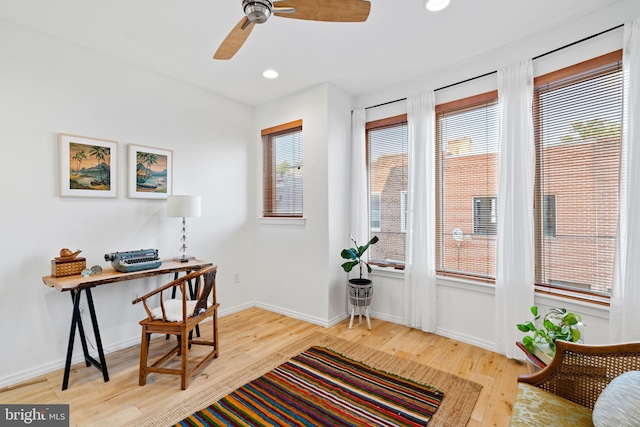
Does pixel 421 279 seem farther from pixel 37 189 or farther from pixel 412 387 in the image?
pixel 37 189

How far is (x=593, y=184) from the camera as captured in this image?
2332 mm

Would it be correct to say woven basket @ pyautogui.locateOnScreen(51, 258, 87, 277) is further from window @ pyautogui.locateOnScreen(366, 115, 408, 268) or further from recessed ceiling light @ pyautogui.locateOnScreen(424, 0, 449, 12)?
recessed ceiling light @ pyautogui.locateOnScreen(424, 0, 449, 12)

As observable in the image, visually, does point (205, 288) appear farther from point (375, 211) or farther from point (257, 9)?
point (375, 211)

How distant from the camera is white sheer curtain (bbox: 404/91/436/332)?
3168mm

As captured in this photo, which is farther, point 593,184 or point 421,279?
point 421,279

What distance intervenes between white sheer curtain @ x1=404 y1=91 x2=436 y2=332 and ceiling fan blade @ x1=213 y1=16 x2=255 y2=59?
2.06 m

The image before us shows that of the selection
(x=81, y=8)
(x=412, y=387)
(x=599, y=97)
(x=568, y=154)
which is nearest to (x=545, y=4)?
(x=599, y=97)

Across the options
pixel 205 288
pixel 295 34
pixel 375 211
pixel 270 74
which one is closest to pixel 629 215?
pixel 375 211

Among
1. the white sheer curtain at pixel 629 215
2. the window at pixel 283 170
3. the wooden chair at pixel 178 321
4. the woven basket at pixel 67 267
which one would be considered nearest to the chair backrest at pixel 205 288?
the wooden chair at pixel 178 321

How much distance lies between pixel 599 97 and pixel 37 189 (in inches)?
180

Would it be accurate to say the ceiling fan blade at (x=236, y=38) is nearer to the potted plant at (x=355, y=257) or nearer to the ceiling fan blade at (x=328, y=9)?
the ceiling fan blade at (x=328, y=9)

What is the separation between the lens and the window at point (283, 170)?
3.84 meters

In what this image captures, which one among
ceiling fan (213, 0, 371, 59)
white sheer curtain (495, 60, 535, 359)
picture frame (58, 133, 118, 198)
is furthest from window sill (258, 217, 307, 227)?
ceiling fan (213, 0, 371, 59)

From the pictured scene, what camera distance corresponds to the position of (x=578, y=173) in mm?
2402
